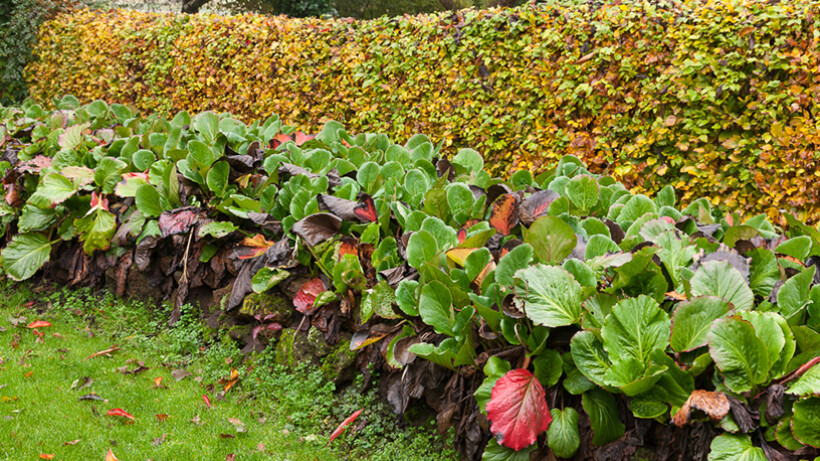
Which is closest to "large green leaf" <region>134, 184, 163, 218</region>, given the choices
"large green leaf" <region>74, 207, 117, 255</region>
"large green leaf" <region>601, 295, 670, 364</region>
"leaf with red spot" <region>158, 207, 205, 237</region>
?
"leaf with red spot" <region>158, 207, 205, 237</region>

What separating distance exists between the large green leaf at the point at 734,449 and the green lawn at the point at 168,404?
116 cm

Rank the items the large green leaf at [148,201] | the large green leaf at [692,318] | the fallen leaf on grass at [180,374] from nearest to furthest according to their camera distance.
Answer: the large green leaf at [692,318] → the fallen leaf on grass at [180,374] → the large green leaf at [148,201]

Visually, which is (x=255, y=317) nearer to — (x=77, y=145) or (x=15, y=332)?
(x=15, y=332)

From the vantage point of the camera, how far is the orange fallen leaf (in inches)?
A: 70.3

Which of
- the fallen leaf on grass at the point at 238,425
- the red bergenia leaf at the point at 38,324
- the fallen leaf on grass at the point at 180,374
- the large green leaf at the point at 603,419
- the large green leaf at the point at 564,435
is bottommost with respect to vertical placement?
the red bergenia leaf at the point at 38,324

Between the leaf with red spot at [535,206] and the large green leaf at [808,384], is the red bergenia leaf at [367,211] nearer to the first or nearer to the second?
the leaf with red spot at [535,206]

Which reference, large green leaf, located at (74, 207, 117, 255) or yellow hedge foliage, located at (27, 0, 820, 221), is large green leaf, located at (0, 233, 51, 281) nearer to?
large green leaf, located at (74, 207, 117, 255)

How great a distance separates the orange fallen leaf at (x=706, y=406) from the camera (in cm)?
179

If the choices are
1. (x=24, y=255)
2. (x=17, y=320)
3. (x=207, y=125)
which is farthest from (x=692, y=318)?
(x=24, y=255)

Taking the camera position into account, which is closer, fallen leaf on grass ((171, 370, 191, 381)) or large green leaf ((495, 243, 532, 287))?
large green leaf ((495, 243, 532, 287))

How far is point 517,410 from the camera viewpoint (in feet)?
6.93

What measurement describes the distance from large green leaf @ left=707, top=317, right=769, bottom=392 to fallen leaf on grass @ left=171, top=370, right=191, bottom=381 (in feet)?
9.22

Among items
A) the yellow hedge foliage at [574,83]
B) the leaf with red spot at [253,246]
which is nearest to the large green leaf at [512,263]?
the leaf with red spot at [253,246]

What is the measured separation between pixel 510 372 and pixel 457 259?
61 cm
